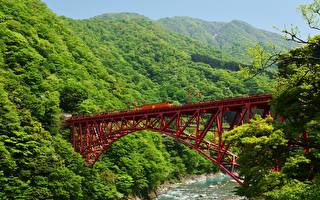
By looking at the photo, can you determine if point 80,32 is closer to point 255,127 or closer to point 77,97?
point 77,97

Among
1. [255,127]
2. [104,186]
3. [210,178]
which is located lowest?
[210,178]

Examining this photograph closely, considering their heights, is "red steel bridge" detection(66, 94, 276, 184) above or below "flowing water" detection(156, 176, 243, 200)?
above

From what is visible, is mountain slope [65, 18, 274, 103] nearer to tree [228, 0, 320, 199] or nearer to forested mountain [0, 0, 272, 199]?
forested mountain [0, 0, 272, 199]

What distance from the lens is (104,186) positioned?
4231 centimetres

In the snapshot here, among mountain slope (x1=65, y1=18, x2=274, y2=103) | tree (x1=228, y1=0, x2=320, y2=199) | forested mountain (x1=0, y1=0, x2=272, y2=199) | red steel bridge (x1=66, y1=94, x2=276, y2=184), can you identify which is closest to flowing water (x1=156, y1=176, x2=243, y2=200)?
forested mountain (x1=0, y1=0, x2=272, y2=199)

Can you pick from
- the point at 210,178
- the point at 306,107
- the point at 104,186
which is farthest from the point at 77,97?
the point at 306,107

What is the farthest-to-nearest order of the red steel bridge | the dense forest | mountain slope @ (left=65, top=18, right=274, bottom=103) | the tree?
mountain slope @ (left=65, top=18, right=274, bottom=103) → the dense forest → the red steel bridge → the tree

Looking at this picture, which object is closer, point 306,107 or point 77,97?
point 306,107

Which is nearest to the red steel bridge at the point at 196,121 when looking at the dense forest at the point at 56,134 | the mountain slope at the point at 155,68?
the dense forest at the point at 56,134

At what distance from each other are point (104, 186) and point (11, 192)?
14.3 meters

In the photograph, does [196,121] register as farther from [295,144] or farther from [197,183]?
[197,183]

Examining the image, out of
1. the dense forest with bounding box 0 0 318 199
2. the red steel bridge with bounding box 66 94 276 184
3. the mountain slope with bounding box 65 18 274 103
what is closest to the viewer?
the red steel bridge with bounding box 66 94 276 184

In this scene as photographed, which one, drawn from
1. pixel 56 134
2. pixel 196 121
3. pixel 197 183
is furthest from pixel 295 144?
pixel 197 183

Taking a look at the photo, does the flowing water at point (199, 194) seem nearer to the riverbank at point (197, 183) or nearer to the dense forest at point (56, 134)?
the riverbank at point (197, 183)
